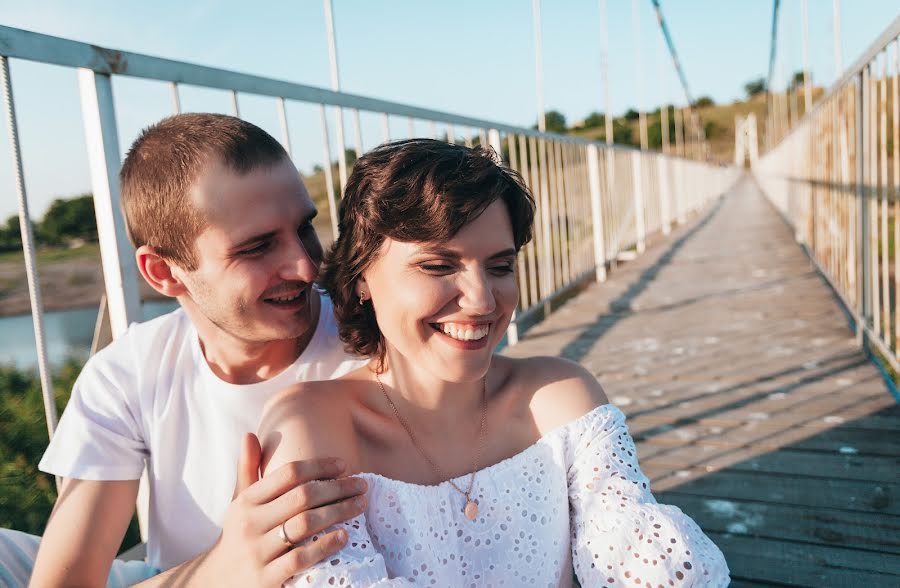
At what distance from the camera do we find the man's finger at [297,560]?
83cm

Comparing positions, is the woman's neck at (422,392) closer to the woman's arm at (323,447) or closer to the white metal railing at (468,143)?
the woman's arm at (323,447)

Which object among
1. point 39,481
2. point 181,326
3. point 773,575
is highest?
point 181,326

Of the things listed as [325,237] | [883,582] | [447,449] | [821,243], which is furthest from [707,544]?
[821,243]

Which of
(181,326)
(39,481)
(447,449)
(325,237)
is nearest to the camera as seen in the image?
(447,449)

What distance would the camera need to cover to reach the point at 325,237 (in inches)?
89.1

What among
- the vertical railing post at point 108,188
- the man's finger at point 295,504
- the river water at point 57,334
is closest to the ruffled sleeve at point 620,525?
the man's finger at point 295,504

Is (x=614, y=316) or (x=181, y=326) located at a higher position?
(x=181, y=326)

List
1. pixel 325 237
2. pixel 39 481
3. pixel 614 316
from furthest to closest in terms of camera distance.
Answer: pixel 614 316
pixel 39 481
pixel 325 237

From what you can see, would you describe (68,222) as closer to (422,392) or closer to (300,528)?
(422,392)

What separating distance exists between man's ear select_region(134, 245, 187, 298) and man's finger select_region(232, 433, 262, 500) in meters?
0.33

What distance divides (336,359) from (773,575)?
961 mm

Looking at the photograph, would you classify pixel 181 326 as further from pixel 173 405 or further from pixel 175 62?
pixel 175 62

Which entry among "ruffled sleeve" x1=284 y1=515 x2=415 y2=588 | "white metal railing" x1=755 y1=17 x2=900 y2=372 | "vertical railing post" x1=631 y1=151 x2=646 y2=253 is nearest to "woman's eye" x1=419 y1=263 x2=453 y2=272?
"ruffled sleeve" x1=284 y1=515 x2=415 y2=588

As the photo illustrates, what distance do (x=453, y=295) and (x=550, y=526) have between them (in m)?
0.39
